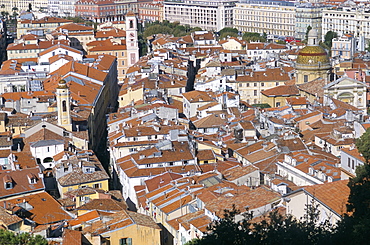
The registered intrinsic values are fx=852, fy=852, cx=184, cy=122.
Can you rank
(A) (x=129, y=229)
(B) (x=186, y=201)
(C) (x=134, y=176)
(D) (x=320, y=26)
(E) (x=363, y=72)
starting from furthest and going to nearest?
A: 1. (D) (x=320, y=26)
2. (E) (x=363, y=72)
3. (C) (x=134, y=176)
4. (B) (x=186, y=201)
5. (A) (x=129, y=229)

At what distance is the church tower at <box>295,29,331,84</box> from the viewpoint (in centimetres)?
6838

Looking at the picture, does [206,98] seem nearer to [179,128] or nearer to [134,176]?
[179,128]

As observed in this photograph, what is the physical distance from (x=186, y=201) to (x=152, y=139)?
1267 cm

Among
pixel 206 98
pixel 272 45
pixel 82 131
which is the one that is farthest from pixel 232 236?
pixel 272 45

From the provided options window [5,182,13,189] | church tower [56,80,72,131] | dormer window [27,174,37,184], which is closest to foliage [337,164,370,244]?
dormer window [27,174,37,184]

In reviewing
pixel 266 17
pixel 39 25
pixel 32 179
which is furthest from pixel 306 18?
pixel 32 179

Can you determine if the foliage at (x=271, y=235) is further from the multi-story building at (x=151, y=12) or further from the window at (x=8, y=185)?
the multi-story building at (x=151, y=12)

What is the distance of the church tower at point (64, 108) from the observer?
48344mm

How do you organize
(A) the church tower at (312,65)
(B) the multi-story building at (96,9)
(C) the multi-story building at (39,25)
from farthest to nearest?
(B) the multi-story building at (96,9) < (C) the multi-story building at (39,25) < (A) the church tower at (312,65)

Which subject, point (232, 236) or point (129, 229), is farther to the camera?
point (129, 229)

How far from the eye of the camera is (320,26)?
131 meters

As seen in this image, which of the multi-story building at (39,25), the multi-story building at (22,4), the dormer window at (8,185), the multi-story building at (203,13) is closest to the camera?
the dormer window at (8,185)

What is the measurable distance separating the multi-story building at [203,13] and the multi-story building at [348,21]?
30.4 metres

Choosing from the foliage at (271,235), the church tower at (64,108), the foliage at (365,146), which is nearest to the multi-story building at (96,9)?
the church tower at (64,108)
